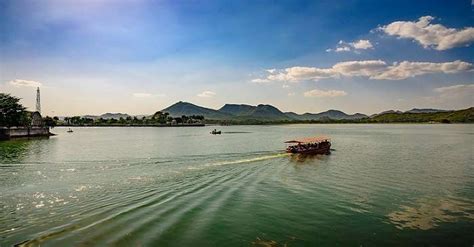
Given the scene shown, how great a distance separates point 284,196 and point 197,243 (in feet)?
40.7

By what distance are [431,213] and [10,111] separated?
141 meters

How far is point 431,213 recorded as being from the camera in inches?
889

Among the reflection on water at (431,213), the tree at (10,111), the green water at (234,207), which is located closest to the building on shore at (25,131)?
the tree at (10,111)

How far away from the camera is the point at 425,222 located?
20.5 meters

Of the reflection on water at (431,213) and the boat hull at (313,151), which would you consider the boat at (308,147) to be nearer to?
the boat hull at (313,151)

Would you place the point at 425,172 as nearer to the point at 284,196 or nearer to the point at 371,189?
the point at 371,189

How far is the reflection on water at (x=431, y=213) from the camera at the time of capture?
66.6ft

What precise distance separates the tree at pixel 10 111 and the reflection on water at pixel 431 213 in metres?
137

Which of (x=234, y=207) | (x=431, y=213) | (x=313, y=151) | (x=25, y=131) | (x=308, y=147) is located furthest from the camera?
(x=25, y=131)

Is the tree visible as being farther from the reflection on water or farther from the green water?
the reflection on water

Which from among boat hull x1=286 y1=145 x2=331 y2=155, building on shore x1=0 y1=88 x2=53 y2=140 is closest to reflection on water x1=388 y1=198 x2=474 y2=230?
boat hull x1=286 y1=145 x2=331 y2=155

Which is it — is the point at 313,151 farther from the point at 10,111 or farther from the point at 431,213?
the point at 10,111

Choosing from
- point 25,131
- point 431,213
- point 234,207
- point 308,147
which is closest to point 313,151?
point 308,147

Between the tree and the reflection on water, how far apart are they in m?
137
